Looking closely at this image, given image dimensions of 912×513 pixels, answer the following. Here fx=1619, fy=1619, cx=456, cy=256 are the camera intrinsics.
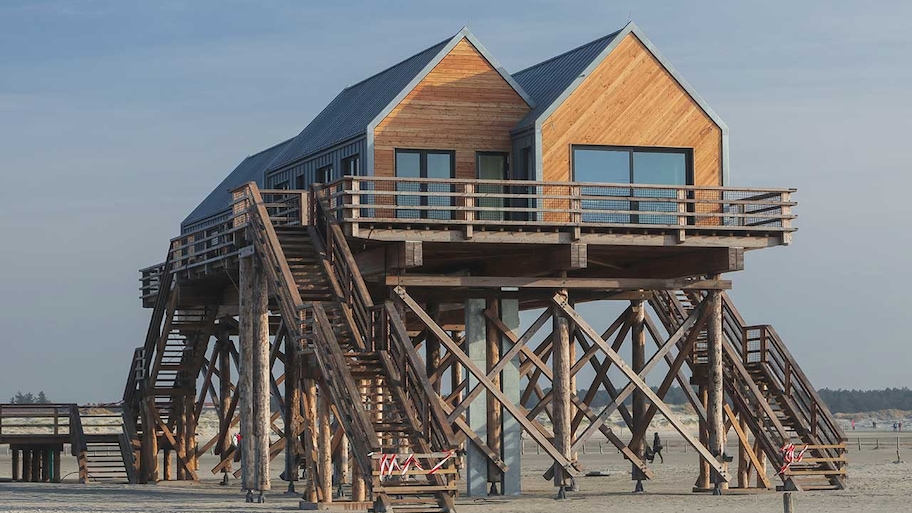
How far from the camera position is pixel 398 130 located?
36344 millimetres

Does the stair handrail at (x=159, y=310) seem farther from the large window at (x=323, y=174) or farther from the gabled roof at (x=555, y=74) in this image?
the gabled roof at (x=555, y=74)

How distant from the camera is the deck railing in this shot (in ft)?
112

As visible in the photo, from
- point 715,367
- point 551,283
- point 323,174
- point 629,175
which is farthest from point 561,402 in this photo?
point 323,174

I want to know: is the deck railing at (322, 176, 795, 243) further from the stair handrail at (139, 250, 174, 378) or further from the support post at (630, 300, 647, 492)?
the stair handrail at (139, 250, 174, 378)

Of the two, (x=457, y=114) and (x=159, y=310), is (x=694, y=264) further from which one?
(x=159, y=310)

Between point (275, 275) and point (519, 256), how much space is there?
6.23m

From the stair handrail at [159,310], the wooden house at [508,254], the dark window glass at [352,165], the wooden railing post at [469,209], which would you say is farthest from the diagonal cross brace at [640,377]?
the stair handrail at [159,310]

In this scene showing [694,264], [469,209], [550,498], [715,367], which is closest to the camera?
[469,209]

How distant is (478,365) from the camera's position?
3841cm

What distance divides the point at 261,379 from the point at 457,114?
7.43m

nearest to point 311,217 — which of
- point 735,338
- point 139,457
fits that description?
point 735,338

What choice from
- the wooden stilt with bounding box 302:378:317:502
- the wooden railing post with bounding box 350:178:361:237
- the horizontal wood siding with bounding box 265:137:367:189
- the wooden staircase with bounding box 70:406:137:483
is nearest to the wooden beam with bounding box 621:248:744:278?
the horizontal wood siding with bounding box 265:137:367:189

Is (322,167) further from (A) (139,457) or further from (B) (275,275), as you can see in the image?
(A) (139,457)

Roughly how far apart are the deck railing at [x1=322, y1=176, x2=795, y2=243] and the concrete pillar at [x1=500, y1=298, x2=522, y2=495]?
302cm
